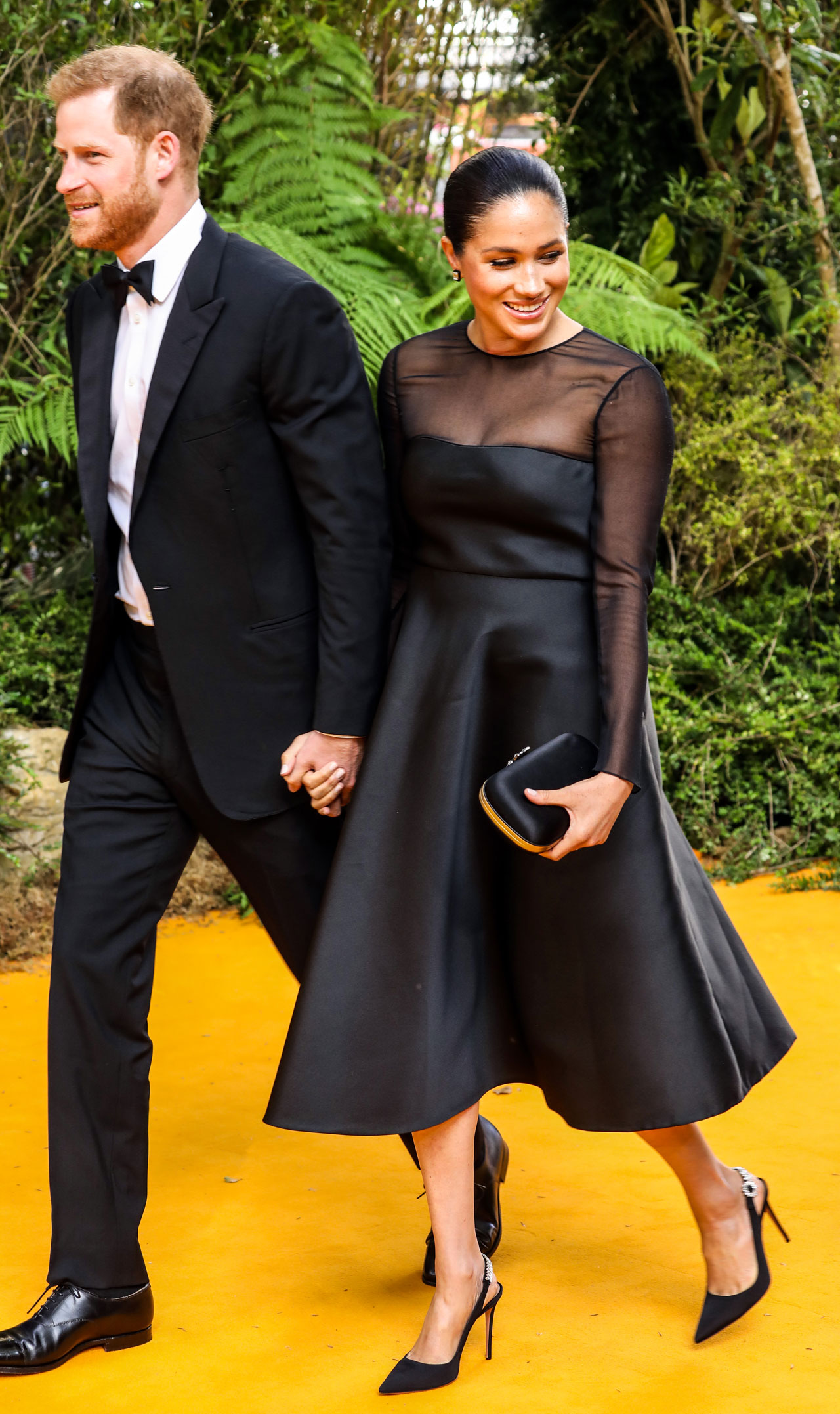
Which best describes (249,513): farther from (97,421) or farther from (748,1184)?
(748,1184)

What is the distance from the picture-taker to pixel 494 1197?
2.69 metres

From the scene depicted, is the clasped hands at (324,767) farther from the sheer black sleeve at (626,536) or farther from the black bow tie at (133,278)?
the black bow tie at (133,278)

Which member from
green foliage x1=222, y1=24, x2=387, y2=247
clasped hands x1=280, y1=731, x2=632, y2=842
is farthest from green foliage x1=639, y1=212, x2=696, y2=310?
clasped hands x1=280, y1=731, x2=632, y2=842

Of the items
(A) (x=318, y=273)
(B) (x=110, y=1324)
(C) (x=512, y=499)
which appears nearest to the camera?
(C) (x=512, y=499)

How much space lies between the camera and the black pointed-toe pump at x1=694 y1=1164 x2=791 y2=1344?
2.32 metres

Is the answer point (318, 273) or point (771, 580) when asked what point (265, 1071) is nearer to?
point (318, 273)

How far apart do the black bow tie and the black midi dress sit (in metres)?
0.44

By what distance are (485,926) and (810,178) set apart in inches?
229

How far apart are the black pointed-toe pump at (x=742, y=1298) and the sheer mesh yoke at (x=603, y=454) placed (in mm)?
813

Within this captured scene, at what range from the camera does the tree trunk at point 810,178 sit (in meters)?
6.66

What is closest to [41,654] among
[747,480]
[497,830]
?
[747,480]

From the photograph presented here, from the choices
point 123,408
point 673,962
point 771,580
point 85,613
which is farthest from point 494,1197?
point 771,580

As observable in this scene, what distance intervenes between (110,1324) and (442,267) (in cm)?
509

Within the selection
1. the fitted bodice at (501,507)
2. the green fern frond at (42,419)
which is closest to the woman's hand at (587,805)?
the fitted bodice at (501,507)
